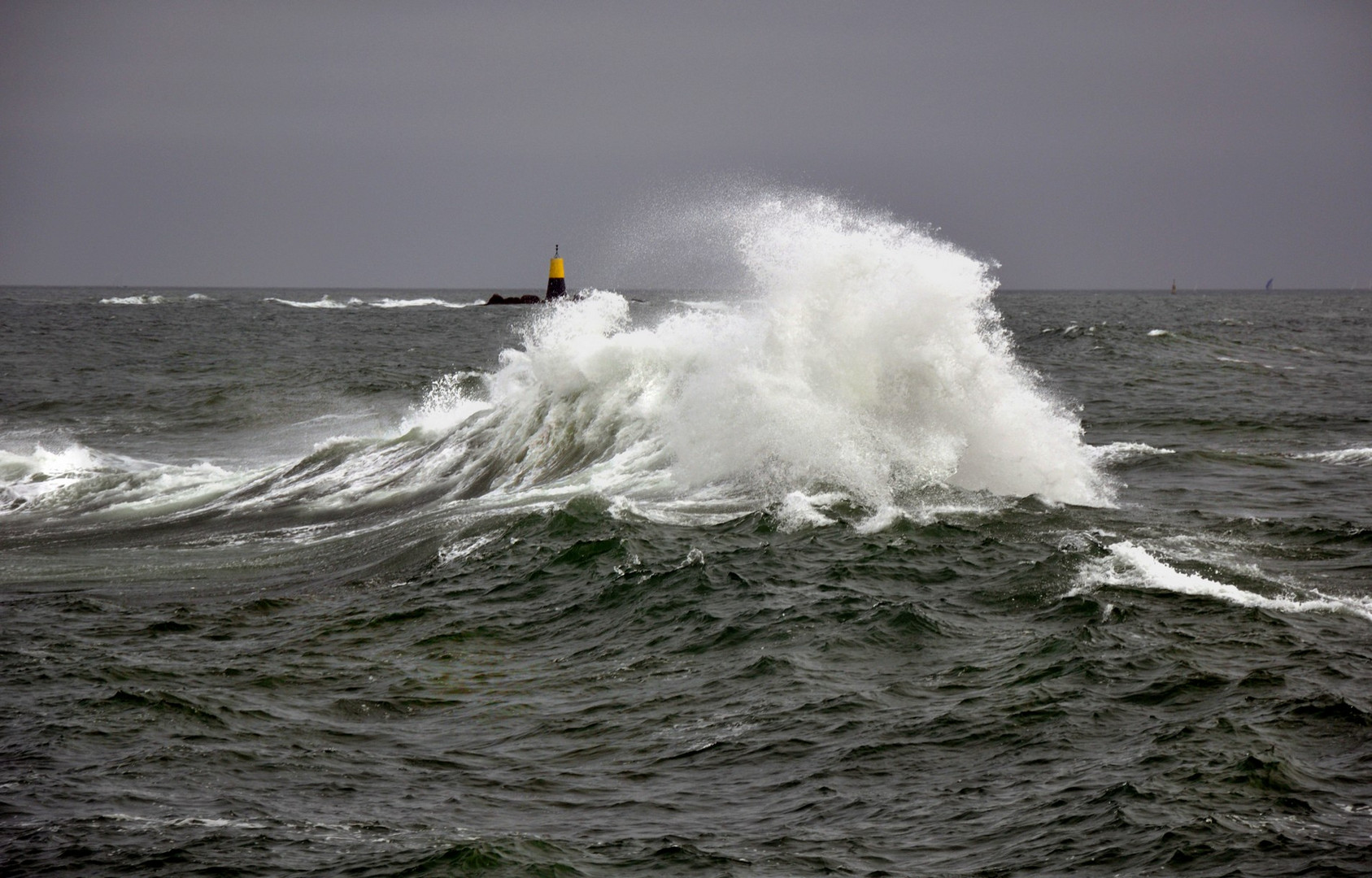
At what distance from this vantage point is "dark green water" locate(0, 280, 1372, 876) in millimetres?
6426

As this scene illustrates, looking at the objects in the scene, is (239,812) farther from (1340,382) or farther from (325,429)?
(1340,382)

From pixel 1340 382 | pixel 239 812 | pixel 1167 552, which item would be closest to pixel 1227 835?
pixel 239 812

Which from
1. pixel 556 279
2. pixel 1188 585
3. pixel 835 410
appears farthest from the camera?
pixel 556 279

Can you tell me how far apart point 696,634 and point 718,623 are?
0.26 metres

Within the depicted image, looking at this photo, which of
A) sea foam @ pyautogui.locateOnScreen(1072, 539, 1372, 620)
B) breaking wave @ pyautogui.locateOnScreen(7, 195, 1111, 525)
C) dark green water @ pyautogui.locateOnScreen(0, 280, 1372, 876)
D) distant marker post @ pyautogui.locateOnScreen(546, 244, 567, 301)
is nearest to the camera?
dark green water @ pyautogui.locateOnScreen(0, 280, 1372, 876)

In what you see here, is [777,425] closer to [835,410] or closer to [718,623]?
[835,410]

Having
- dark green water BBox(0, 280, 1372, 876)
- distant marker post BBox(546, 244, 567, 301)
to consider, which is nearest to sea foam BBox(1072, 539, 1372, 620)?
dark green water BBox(0, 280, 1372, 876)

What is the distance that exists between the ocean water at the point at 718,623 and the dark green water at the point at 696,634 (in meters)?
0.04

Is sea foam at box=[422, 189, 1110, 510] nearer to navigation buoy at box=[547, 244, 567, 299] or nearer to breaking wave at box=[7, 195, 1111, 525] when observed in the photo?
breaking wave at box=[7, 195, 1111, 525]

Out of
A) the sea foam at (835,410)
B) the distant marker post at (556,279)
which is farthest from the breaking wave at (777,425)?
the distant marker post at (556,279)

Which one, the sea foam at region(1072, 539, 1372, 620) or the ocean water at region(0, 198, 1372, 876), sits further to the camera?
the sea foam at region(1072, 539, 1372, 620)

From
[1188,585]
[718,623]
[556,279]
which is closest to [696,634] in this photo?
[718,623]

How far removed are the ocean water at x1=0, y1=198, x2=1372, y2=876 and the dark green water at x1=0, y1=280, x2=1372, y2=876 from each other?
4 cm

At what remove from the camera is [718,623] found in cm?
1001
